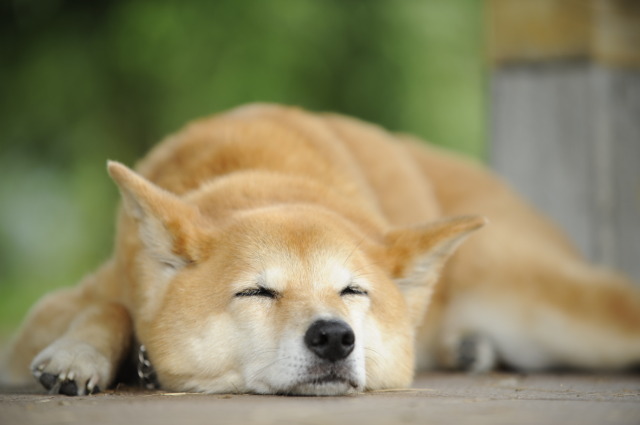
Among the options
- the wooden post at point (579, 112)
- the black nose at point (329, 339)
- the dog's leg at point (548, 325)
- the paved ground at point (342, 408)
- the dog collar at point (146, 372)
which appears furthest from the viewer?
the wooden post at point (579, 112)

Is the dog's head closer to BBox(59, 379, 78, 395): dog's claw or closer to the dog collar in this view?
the dog collar

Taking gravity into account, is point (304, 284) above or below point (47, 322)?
Result: above

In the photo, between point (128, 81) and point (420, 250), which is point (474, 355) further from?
point (128, 81)

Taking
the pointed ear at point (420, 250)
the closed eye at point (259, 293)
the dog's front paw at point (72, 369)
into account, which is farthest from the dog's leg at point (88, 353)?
the pointed ear at point (420, 250)

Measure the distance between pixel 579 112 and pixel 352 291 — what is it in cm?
247

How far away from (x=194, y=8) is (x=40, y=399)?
23.6 feet

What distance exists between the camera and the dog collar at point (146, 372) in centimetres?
300

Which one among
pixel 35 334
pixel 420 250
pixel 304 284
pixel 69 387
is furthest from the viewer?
pixel 35 334

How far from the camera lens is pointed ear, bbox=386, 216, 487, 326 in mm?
3182

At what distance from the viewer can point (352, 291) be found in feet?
9.75

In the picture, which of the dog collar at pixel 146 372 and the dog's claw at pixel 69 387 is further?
the dog collar at pixel 146 372

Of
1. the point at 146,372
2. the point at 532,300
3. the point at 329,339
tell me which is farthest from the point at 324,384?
the point at 532,300

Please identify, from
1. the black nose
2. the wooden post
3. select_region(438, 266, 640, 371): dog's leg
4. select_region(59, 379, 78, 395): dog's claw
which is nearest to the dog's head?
the black nose

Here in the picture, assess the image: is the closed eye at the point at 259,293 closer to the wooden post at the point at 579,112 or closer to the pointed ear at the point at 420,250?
the pointed ear at the point at 420,250
